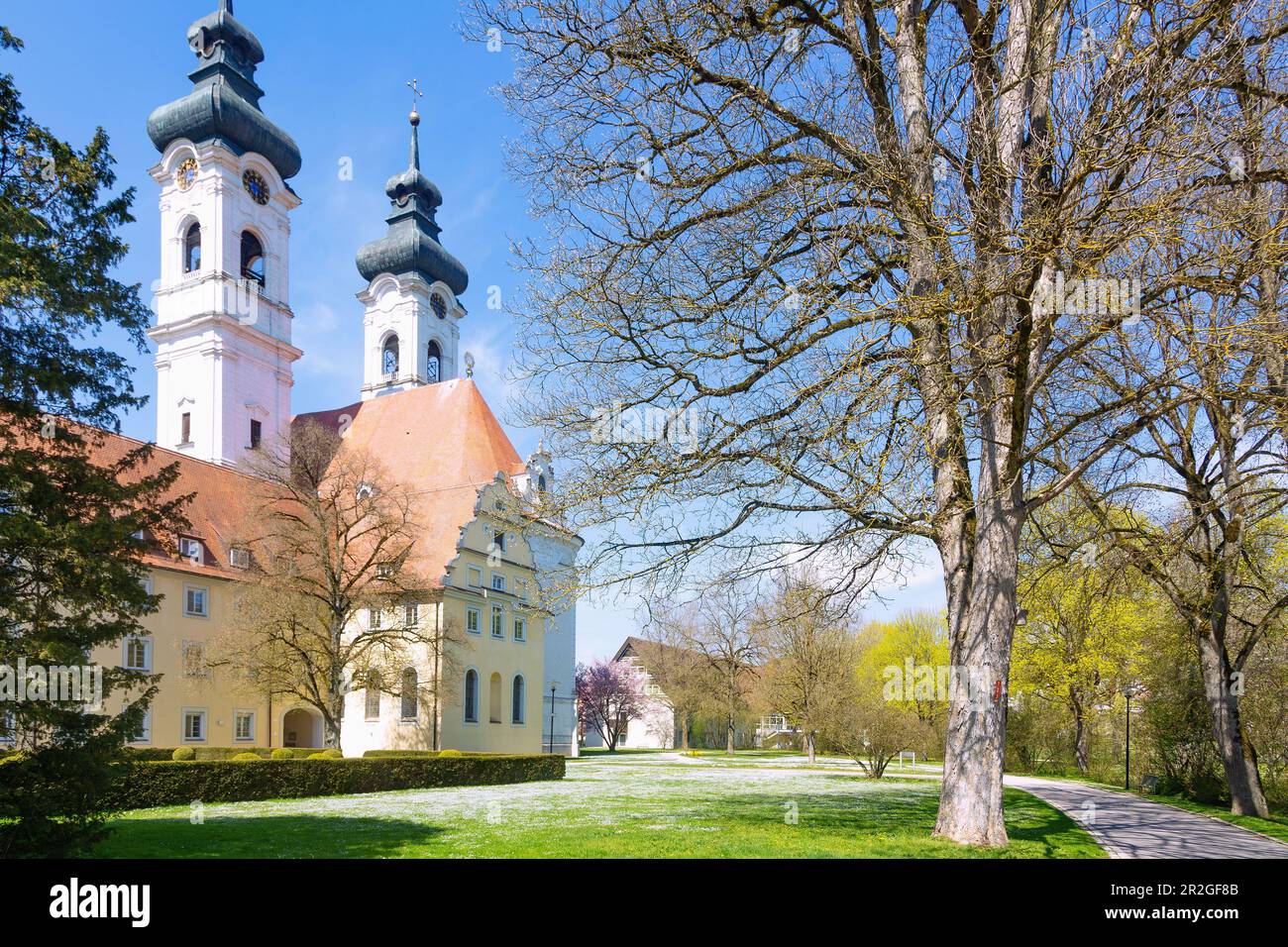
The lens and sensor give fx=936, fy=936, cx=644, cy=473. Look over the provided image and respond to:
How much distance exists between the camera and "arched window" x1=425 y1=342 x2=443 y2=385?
63181 mm

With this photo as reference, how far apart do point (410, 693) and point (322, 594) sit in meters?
4.89

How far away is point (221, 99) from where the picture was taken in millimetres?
49094

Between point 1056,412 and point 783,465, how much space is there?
4444 mm

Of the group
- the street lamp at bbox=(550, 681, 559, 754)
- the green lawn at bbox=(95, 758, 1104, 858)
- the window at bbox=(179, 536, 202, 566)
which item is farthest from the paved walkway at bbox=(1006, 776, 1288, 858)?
the window at bbox=(179, 536, 202, 566)

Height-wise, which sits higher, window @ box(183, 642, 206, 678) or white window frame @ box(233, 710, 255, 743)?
window @ box(183, 642, 206, 678)

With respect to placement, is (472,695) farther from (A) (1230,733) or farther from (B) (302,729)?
(A) (1230,733)

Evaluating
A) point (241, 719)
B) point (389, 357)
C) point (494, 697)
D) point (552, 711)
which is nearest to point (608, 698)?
point (552, 711)

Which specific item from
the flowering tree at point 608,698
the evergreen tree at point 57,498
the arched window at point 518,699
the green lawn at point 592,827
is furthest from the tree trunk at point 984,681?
the flowering tree at point 608,698

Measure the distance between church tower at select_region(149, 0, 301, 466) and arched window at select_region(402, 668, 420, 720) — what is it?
60.0ft

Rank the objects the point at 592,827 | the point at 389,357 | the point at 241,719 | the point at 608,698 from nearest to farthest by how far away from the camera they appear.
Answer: the point at 592,827, the point at 241,719, the point at 389,357, the point at 608,698

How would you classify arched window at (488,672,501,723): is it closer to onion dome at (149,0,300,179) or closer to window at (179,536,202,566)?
window at (179,536,202,566)

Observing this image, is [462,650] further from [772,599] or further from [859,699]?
[772,599]

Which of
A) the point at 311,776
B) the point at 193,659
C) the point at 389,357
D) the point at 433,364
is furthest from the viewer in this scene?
the point at 433,364

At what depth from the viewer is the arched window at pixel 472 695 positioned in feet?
133
